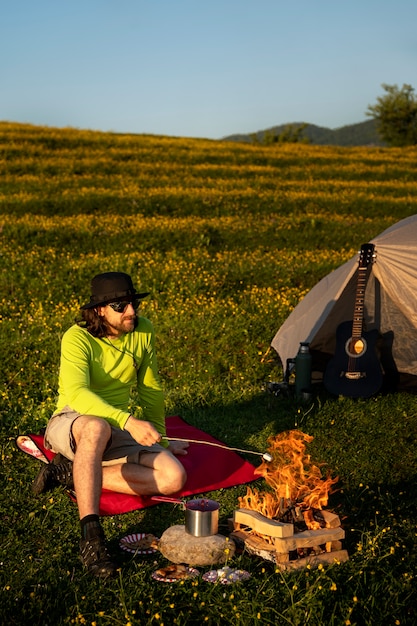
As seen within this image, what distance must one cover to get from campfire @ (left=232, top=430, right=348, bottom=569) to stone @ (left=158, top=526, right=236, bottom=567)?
18 cm

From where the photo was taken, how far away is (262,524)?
5.13 metres

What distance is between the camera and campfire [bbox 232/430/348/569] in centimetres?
505

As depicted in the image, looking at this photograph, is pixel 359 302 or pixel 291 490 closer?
pixel 291 490

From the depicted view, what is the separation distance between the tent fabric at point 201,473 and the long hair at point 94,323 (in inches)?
52.9

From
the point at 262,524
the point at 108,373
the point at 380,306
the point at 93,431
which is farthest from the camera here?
the point at 380,306

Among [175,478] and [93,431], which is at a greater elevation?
[93,431]

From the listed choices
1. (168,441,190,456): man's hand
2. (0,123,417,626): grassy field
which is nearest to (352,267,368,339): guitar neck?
(0,123,417,626): grassy field

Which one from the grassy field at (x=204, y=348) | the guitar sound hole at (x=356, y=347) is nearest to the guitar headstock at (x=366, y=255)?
the guitar sound hole at (x=356, y=347)

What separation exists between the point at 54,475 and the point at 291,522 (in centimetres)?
214

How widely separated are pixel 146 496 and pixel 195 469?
758mm

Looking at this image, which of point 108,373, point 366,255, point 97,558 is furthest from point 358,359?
point 97,558

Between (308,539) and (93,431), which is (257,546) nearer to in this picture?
(308,539)

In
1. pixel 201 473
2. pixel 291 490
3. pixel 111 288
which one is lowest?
pixel 201 473

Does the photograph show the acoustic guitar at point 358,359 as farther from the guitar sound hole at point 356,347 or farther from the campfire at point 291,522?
the campfire at point 291,522
